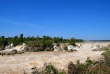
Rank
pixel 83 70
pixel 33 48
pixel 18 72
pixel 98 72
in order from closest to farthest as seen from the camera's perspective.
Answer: pixel 98 72, pixel 83 70, pixel 18 72, pixel 33 48

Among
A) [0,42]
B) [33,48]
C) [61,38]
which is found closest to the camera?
[33,48]

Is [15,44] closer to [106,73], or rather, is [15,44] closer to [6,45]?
[6,45]

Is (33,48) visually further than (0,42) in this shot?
No

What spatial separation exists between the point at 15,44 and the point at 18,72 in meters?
18.5

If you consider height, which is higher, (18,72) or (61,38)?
(61,38)

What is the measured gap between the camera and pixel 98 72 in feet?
15.1

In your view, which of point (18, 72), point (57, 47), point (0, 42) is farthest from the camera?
point (0, 42)

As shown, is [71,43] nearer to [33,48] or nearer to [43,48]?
[43,48]

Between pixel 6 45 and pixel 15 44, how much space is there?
225 cm

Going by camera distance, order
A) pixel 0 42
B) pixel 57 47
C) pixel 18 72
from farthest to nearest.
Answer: pixel 0 42 → pixel 57 47 → pixel 18 72

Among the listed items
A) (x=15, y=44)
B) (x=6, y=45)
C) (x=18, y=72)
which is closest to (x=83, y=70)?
(x=18, y=72)

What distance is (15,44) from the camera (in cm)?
2470

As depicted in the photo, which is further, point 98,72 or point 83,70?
point 83,70

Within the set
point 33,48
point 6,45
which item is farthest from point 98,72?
point 6,45
